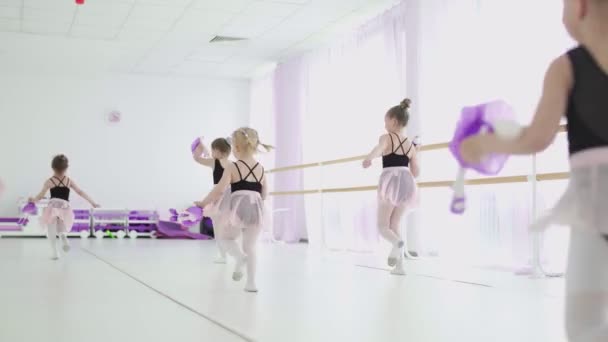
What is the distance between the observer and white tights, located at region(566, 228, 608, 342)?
1376 millimetres

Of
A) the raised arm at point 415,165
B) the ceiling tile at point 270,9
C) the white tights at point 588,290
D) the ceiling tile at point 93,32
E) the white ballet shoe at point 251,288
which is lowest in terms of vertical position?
the white ballet shoe at point 251,288

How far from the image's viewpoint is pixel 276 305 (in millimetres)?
3469

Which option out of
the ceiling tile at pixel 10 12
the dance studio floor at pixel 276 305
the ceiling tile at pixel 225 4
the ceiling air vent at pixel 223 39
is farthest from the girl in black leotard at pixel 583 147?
the ceiling air vent at pixel 223 39

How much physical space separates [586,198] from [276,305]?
2264 millimetres

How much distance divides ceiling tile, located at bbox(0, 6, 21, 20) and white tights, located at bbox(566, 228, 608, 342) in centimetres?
829

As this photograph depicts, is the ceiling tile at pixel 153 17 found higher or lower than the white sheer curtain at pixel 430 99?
higher

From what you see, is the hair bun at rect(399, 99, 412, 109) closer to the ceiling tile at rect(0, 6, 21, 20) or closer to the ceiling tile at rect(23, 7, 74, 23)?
the ceiling tile at rect(23, 7, 74, 23)

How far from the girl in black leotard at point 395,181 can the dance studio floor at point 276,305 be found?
11.7 inches

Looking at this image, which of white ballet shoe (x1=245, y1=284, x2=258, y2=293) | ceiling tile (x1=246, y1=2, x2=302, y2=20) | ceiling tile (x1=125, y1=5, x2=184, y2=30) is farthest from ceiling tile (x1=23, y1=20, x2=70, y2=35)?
white ballet shoe (x1=245, y1=284, x2=258, y2=293)

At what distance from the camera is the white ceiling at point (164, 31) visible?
8180 millimetres

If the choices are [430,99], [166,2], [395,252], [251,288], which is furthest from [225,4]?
[251,288]

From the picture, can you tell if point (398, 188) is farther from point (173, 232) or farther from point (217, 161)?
point (173, 232)

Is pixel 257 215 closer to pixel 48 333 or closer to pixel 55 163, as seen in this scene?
pixel 48 333

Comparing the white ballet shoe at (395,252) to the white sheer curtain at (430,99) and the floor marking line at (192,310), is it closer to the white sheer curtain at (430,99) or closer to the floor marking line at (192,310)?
the white sheer curtain at (430,99)
